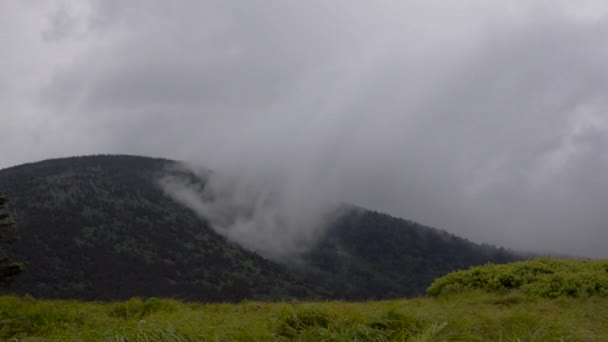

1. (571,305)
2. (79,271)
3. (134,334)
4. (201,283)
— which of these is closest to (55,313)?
(134,334)

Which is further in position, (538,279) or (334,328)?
(538,279)

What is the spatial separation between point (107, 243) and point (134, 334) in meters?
142

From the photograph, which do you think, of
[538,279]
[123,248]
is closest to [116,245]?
[123,248]

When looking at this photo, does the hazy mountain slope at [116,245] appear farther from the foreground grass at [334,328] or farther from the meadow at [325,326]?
the foreground grass at [334,328]

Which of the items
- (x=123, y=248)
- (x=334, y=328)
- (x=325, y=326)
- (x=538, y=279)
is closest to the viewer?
(x=334, y=328)

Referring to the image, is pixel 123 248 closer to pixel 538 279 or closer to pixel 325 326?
pixel 538 279

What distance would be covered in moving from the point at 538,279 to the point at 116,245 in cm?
13873

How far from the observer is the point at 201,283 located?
137375 millimetres

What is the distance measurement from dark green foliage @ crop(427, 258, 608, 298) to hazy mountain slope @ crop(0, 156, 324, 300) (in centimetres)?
9141

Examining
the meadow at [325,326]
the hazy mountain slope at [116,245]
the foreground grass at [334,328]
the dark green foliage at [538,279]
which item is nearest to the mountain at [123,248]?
the hazy mountain slope at [116,245]

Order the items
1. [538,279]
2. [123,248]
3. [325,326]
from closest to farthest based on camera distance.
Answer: [325,326] < [538,279] < [123,248]

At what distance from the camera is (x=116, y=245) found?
461 feet

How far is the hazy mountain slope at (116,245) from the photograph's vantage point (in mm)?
114625

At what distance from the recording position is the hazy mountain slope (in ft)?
376
